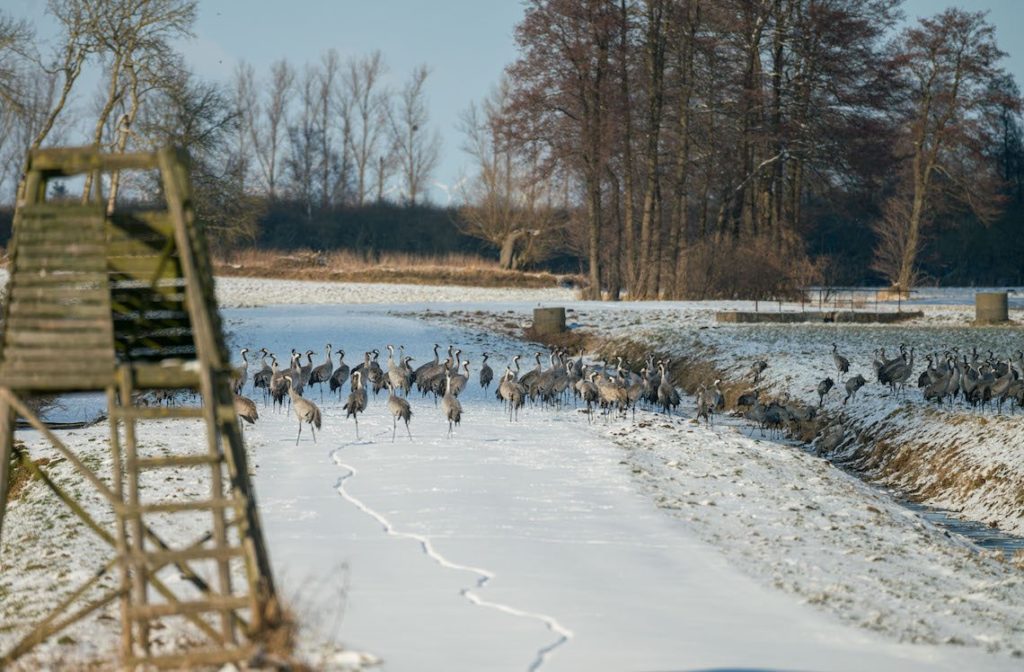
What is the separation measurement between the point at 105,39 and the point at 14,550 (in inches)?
982

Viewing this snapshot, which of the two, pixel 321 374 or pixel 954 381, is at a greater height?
pixel 954 381

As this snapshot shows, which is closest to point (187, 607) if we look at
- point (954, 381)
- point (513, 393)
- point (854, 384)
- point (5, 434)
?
point (5, 434)

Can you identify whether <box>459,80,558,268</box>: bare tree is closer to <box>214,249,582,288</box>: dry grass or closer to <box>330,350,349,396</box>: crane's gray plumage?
<box>214,249,582,288</box>: dry grass

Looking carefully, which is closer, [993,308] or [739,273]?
[993,308]

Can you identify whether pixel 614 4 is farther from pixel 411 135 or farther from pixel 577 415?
pixel 411 135

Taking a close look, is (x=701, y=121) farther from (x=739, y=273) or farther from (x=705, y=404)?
(x=705, y=404)

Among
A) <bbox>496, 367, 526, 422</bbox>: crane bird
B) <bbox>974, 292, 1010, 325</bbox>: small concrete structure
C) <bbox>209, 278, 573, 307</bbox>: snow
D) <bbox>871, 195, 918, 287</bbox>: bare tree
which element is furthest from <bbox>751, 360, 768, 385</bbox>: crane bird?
<bbox>871, 195, 918, 287</bbox>: bare tree

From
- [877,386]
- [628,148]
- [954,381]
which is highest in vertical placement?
[628,148]

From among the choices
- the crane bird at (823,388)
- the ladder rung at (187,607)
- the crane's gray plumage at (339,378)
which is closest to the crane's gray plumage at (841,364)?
the crane bird at (823,388)

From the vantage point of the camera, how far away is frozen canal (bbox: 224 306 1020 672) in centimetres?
859

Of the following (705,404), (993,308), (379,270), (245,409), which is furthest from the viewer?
(379,270)

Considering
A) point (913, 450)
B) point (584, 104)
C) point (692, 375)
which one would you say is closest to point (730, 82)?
point (584, 104)

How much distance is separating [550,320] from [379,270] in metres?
23.8

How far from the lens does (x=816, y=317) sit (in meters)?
36.8
